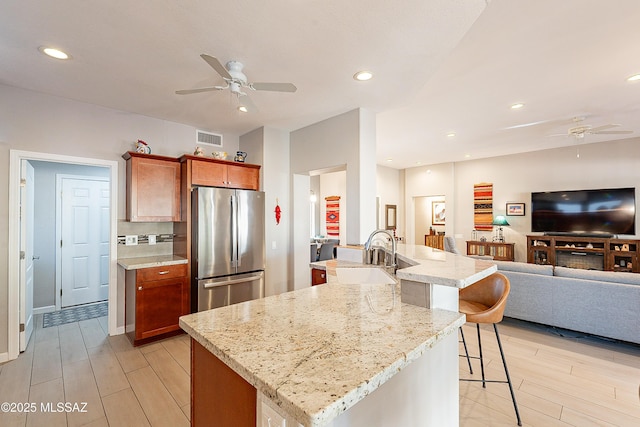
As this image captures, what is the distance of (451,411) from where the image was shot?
1.45 metres

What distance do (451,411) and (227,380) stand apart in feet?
3.79

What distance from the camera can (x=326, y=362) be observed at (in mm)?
833

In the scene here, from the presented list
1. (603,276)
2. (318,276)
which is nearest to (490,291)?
(318,276)

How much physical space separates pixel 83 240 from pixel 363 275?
471 centimetres

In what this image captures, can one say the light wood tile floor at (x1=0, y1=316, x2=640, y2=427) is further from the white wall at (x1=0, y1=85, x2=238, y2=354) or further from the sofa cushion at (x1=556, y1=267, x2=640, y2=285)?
the sofa cushion at (x1=556, y1=267, x2=640, y2=285)

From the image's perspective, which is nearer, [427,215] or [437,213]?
[437,213]

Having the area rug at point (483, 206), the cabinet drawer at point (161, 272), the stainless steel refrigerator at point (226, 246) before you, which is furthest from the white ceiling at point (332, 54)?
the area rug at point (483, 206)

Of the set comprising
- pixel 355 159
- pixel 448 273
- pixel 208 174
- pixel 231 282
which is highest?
pixel 355 159

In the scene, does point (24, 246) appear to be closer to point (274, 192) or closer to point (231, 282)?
point (231, 282)

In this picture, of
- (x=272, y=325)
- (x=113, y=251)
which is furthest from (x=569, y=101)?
(x=113, y=251)

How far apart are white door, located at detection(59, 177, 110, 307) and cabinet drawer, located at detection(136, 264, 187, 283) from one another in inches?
73.5

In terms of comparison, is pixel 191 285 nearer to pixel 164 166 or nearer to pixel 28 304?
pixel 164 166

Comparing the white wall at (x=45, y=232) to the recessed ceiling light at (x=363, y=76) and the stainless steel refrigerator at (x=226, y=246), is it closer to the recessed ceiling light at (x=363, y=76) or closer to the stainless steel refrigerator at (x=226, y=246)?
the stainless steel refrigerator at (x=226, y=246)

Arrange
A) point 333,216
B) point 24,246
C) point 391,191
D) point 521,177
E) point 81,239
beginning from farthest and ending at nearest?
point 391,191
point 333,216
point 521,177
point 81,239
point 24,246
